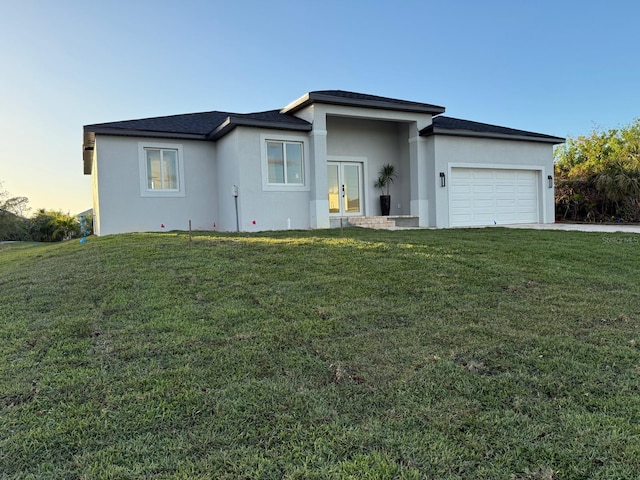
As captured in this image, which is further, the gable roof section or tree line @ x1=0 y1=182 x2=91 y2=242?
tree line @ x1=0 y1=182 x2=91 y2=242

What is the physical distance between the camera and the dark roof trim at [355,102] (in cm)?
1217

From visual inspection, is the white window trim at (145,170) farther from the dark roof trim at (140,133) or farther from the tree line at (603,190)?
the tree line at (603,190)

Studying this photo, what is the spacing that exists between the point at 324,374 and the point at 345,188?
11.9 metres

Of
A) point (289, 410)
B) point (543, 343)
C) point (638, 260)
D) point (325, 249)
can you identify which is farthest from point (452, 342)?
point (638, 260)

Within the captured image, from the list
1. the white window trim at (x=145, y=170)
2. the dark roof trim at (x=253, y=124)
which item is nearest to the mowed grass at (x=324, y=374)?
the dark roof trim at (x=253, y=124)

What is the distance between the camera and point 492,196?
14930 millimetres

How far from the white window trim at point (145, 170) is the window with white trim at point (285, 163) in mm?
3209

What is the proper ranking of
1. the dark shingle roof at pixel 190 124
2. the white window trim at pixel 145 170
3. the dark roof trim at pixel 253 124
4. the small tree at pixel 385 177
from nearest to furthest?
the dark roof trim at pixel 253 124 → the dark shingle roof at pixel 190 124 → the white window trim at pixel 145 170 → the small tree at pixel 385 177

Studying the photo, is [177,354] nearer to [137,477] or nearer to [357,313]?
[137,477]

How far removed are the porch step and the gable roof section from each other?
2836mm

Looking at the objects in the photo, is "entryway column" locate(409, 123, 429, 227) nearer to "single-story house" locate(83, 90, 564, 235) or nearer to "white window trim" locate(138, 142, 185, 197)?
"single-story house" locate(83, 90, 564, 235)

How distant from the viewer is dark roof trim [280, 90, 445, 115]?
12.2 metres

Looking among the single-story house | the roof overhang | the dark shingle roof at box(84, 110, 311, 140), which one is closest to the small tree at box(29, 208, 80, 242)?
the single-story house

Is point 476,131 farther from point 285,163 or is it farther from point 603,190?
point 603,190
